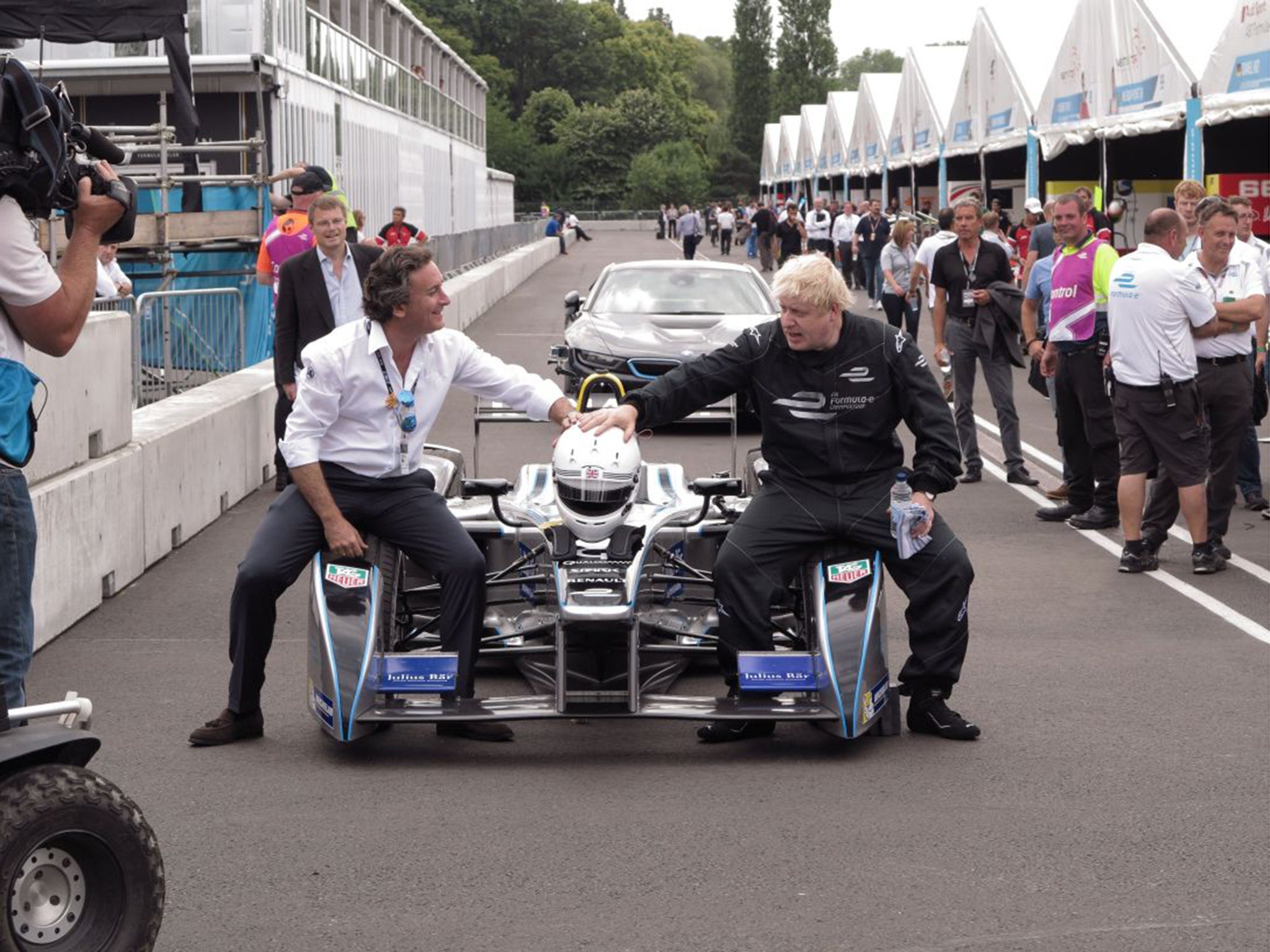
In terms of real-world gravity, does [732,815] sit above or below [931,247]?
below

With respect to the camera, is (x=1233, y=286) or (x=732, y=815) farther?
(x=1233, y=286)

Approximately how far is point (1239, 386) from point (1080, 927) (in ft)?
22.1

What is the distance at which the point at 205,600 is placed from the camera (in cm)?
966

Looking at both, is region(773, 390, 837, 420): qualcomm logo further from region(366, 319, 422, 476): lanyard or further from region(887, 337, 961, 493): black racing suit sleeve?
region(366, 319, 422, 476): lanyard

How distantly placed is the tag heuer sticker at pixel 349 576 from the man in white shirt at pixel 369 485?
0.16 ft

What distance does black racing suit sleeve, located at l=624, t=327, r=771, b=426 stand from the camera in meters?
7.09

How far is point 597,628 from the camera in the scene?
643 centimetres

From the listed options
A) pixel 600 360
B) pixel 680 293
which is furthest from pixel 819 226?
pixel 600 360

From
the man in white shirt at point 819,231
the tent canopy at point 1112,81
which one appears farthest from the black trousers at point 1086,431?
the man in white shirt at point 819,231

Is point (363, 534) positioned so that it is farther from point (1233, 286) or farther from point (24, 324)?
point (1233, 286)

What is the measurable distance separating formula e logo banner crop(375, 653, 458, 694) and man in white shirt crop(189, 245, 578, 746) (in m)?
0.11

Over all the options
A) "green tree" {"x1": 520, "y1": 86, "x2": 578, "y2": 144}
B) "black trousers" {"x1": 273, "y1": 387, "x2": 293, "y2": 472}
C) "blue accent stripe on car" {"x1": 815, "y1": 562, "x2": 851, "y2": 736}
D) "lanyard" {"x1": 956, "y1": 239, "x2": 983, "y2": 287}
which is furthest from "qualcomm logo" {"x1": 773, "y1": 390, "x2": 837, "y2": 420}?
"green tree" {"x1": 520, "y1": 86, "x2": 578, "y2": 144}

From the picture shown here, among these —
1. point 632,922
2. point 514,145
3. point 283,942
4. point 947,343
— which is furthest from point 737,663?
point 514,145

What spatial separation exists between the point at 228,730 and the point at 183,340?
7712 mm
